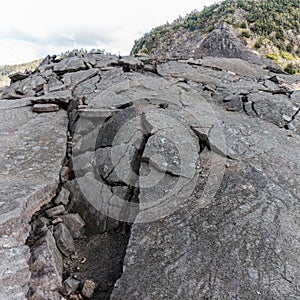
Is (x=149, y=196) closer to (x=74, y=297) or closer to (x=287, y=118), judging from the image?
(x=74, y=297)

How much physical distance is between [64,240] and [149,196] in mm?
1167

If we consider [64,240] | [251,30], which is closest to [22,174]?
[64,240]

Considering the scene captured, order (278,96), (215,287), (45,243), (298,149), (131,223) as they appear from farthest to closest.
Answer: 1. (278,96)
2. (298,149)
3. (131,223)
4. (45,243)
5. (215,287)

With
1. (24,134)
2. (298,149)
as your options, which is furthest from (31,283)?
(298,149)

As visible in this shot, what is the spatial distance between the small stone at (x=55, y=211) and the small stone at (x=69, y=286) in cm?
100

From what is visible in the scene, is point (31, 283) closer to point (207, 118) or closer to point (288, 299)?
point (288, 299)

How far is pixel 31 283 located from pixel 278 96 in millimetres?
6401

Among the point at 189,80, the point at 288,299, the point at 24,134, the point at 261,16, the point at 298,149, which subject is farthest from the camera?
the point at 261,16

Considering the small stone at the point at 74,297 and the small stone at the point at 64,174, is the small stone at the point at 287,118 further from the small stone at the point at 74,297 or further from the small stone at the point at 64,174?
the small stone at the point at 74,297

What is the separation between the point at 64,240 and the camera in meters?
3.51

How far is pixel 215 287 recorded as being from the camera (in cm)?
268

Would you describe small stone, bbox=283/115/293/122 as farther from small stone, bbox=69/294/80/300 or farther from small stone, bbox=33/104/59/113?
small stone, bbox=69/294/80/300

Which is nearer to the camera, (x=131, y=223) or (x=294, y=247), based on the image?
(x=294, y=247)

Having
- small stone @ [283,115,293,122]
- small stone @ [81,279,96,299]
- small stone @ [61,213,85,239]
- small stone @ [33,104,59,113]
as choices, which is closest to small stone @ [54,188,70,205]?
small stone @ [61,213,85,239]
